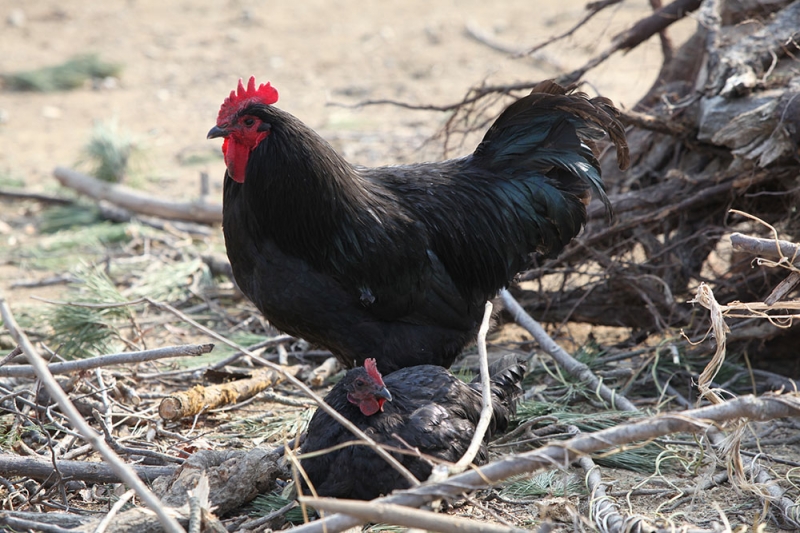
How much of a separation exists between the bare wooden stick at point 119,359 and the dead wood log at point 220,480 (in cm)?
55

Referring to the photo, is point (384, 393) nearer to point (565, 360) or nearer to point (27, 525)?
point (27, 525)

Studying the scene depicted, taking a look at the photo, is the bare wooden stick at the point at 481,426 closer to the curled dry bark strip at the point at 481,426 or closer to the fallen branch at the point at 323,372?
the curled dry bark strip at the point at 481,426

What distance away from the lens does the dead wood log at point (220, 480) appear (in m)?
3.23

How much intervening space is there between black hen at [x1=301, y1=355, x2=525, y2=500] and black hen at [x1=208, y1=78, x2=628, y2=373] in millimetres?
353

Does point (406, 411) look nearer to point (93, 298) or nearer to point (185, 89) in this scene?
point (93, 298)

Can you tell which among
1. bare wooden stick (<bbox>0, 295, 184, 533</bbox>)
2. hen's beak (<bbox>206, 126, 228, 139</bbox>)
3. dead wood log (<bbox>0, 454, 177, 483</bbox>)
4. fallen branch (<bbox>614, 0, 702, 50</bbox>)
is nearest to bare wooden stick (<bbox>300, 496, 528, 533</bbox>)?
bare wooden stick (<bbox>0, 295, 184, 533</bbox>)

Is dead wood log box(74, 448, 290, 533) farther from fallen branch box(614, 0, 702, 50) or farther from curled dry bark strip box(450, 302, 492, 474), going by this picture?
fallen branch box(614, 0, 702, 50)

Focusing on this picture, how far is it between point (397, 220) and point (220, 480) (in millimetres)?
1681

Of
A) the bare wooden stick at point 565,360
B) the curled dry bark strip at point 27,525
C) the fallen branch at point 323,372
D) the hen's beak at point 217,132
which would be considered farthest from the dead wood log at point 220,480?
the bare wooden stick at point 565,360

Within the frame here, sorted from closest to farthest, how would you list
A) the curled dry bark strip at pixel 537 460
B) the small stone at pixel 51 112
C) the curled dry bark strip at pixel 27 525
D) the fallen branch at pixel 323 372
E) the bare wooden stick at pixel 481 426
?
the curled dry bark strip at pixel 537 460 < the bare wooden stick at pixel 481 426 < the curled dry bark strip at pixel 27 525 < the fallen branch at pixel 323 372 < the small stone at pixel 51 112

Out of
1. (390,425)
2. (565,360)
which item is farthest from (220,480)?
(565,360)

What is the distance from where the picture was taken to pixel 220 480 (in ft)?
11.9

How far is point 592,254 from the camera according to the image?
5660 mm

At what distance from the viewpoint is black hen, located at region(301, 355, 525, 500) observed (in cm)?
360
